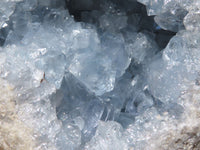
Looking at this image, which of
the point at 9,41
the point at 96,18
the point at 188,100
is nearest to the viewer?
the point at 188,100

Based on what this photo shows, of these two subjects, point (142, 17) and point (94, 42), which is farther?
point (142, 17)

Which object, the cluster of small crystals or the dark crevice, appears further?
the dark crevice

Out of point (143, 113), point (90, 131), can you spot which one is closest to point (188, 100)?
point (143, 113)

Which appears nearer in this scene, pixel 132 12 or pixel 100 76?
pixel 100 76

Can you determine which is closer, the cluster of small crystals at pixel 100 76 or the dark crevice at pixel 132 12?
the cluster of small crystals at pixel 100 76

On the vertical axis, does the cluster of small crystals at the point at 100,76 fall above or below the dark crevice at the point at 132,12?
below

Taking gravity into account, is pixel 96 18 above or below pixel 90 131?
above

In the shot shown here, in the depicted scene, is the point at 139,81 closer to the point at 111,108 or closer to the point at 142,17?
the point at 111,108

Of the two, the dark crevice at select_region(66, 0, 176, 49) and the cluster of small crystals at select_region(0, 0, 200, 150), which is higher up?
the dark crevice at select_region(66, 0, 176, 49)
